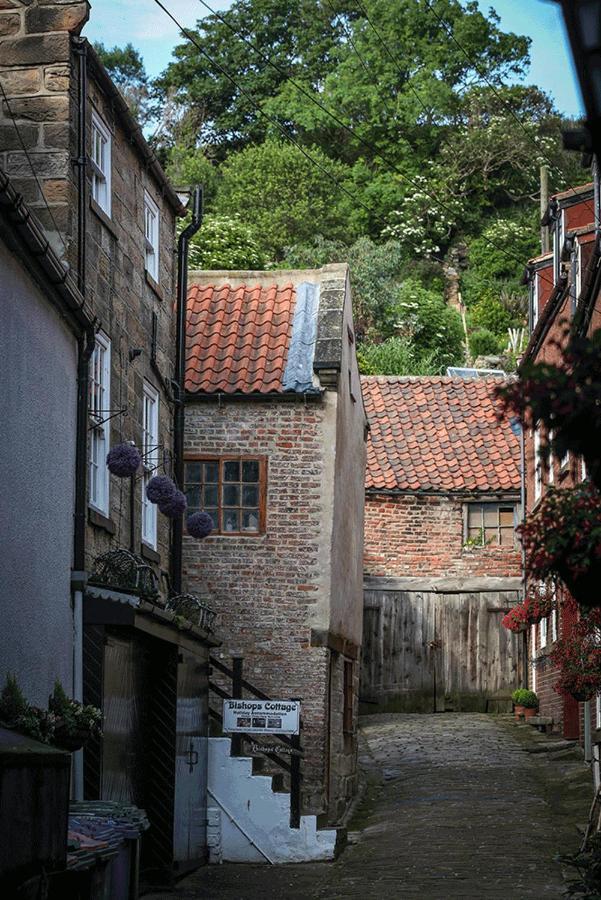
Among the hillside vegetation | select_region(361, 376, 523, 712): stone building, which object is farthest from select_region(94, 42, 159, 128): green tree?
select_region(361, 376, 523, 712): stone building

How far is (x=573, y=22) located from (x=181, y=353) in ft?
47.9

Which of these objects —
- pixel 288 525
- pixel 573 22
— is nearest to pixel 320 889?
pixel 288 525

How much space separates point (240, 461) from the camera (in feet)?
65.9

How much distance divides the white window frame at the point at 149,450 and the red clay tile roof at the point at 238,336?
2.46 m

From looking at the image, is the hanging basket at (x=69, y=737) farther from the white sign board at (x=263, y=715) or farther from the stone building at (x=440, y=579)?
the stone building at (x=440, y=579)

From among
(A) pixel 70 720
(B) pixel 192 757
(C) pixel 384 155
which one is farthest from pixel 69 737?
(C) pixel 384 155

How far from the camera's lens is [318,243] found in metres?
51.5

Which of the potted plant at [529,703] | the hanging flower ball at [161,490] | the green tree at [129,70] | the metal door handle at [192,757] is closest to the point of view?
the hanging flower ball at [161,490]

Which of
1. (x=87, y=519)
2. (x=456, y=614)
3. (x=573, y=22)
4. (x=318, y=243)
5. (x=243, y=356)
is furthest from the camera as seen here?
(x=318, y=243)

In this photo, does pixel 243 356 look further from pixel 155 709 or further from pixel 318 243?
pixel 318 243

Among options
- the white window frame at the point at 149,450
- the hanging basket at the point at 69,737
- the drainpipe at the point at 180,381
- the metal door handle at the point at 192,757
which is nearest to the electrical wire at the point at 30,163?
the white window frame at the point at 149,450

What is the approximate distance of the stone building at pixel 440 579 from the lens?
29.2 metres

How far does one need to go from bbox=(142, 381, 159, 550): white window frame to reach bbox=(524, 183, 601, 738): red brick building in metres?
5.24

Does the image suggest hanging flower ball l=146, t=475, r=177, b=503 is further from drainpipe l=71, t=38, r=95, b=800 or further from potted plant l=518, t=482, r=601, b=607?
potted plant l=518, t=482, r=601, b=607
